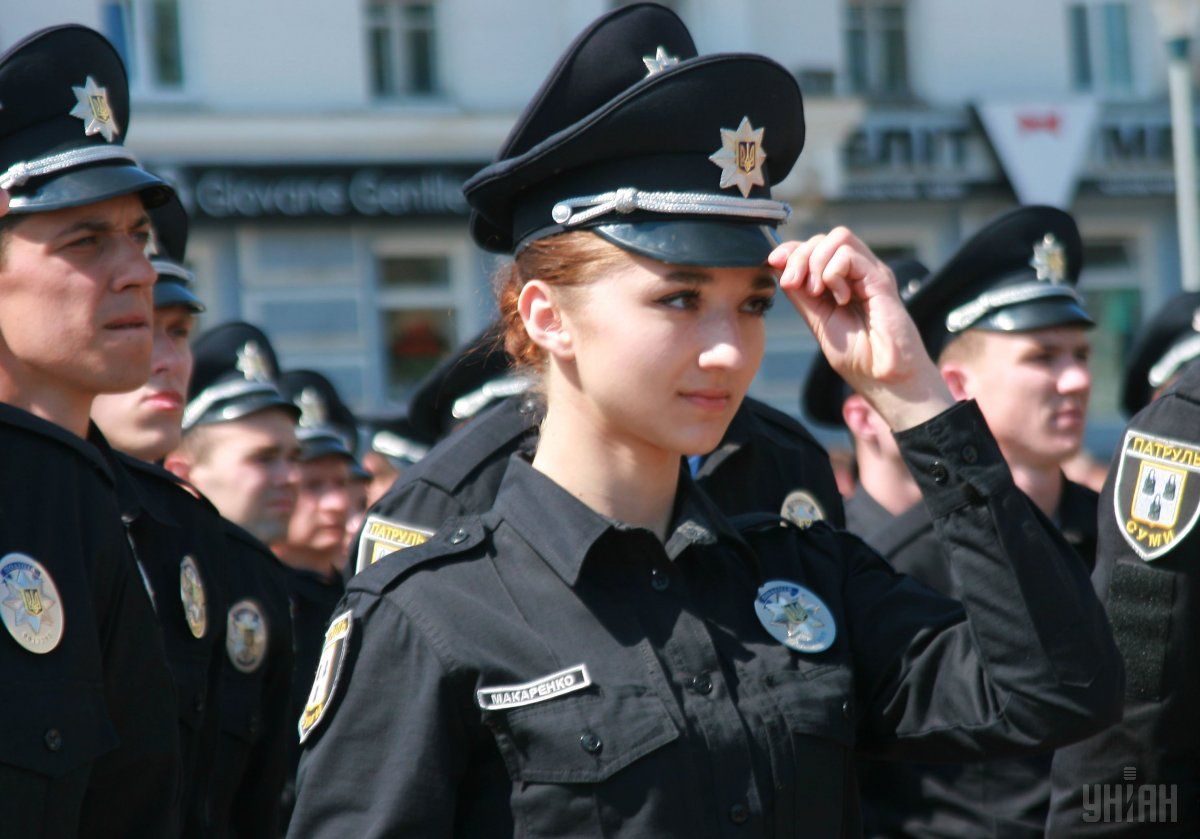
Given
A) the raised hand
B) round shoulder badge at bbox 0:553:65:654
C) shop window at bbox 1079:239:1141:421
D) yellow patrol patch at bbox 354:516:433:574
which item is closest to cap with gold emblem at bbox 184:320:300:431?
yellow patrol patch at bbox 354:516:433:574

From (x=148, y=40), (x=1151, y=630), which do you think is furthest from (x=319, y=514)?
(x=148, y=40)

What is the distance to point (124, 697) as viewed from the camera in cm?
287

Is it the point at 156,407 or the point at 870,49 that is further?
the point at 870,49

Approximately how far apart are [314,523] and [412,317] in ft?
32.3

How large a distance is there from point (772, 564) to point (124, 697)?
1.01 metres

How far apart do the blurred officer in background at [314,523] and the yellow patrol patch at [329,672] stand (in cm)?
267

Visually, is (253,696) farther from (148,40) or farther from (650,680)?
(148,40)

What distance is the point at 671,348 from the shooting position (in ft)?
8.42

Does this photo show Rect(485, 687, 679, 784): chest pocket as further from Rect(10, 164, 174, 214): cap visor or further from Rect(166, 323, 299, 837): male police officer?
Rect(166, 323, 299, 837): male police officer

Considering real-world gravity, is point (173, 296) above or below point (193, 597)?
above

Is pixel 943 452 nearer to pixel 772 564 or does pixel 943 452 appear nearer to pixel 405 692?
pixel 772 564

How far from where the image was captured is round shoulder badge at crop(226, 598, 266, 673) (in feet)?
14.3

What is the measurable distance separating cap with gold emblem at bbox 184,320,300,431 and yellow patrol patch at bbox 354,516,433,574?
2.28 metres

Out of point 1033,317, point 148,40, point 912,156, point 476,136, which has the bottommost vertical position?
point 1033,317
